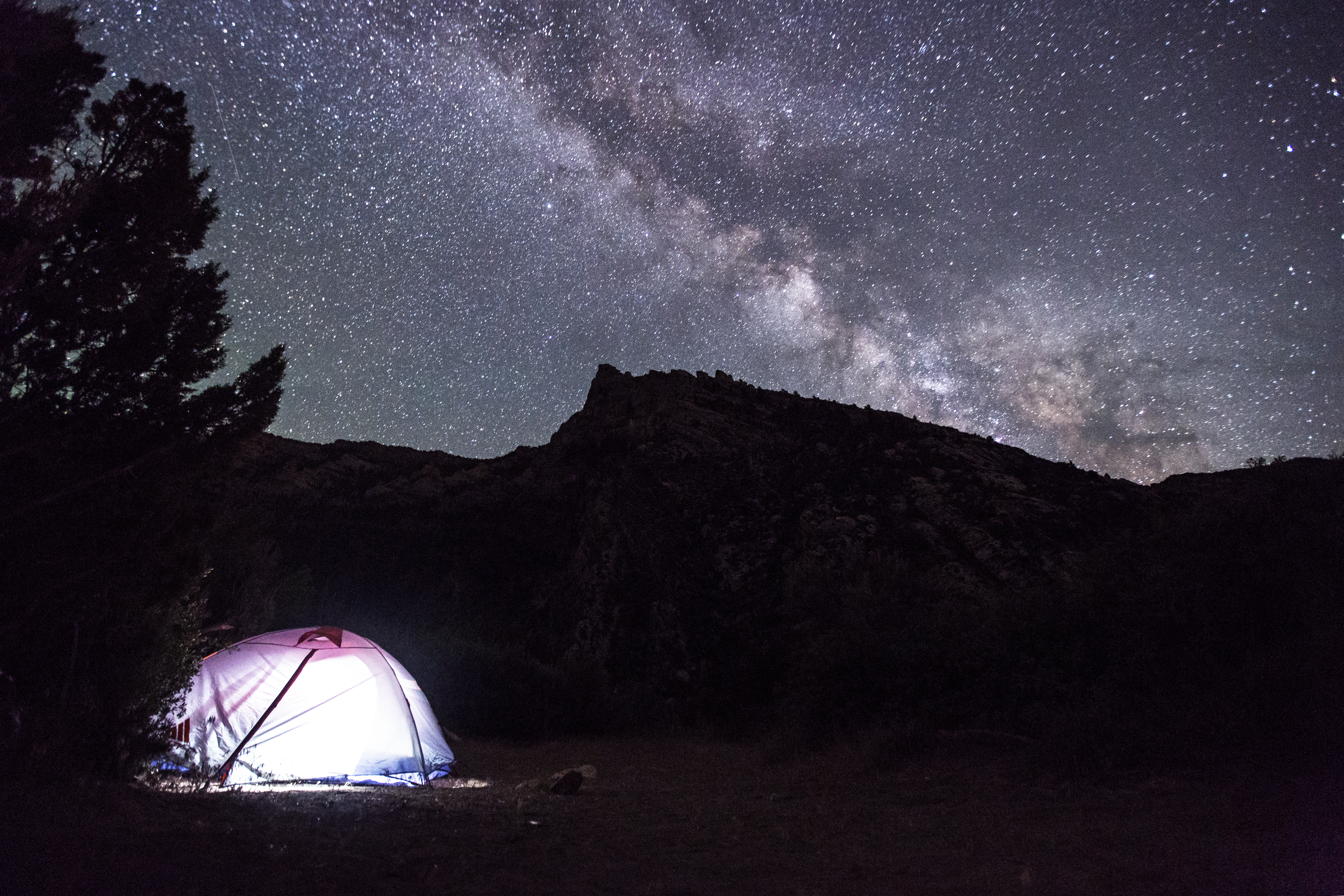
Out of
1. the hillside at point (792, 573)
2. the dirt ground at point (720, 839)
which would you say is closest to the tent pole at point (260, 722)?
the dirt ground at point (720, 839)

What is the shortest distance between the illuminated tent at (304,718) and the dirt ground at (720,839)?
4.10 feet

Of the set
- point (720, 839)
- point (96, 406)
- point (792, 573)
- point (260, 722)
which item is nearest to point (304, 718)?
point (260, 722)

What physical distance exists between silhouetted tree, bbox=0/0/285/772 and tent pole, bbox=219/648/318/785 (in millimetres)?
1434

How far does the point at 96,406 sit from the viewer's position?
7066 millimetres

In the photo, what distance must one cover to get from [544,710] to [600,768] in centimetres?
581

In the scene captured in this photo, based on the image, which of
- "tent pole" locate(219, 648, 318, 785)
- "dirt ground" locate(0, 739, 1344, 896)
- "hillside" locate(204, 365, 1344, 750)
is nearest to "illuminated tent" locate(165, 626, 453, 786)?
"tent pole" locate(219, 648, 318, 785)

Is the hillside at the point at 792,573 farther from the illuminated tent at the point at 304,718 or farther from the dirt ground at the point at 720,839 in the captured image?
the illuminated tent at the point at 304,718

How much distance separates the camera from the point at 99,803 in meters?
5.36

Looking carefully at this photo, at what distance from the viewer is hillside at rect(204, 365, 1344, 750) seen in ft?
31.4

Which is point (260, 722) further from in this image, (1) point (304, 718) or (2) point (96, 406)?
(2) point (96, 406)

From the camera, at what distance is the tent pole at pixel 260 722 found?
898 centimetres

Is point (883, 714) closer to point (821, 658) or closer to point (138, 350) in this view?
point (821, 658)

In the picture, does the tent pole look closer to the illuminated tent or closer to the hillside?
the illuminated tent

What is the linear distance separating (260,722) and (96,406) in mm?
4499
